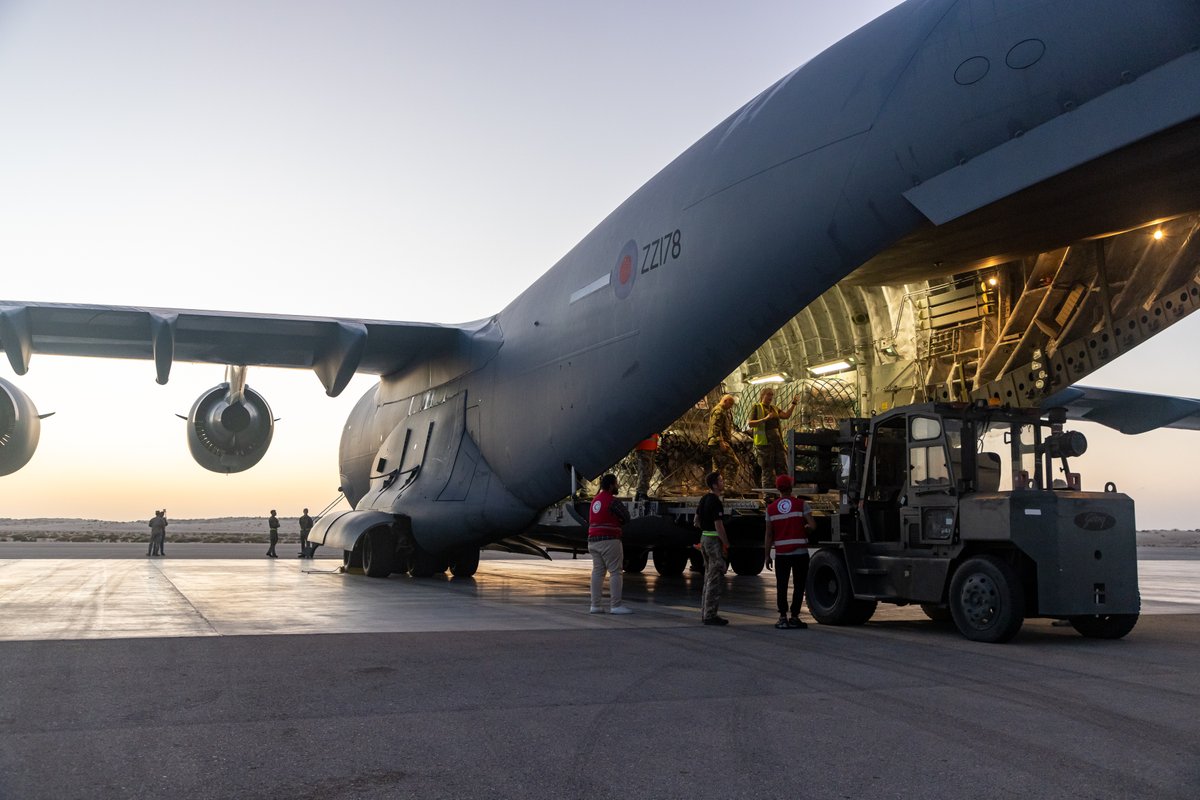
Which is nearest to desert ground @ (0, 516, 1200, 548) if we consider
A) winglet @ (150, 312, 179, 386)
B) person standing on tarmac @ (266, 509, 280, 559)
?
person standing on tarmac @ (266, 509, 280, 559)

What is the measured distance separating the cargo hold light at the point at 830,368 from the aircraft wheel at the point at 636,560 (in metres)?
5.93

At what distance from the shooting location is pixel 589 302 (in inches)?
435

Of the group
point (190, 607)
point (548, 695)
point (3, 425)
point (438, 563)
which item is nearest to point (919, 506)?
point (548, 695)

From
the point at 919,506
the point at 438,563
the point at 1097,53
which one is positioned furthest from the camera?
the point at 438,563

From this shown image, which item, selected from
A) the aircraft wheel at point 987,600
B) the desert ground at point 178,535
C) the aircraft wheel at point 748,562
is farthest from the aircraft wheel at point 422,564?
the desert ground at point 178,535

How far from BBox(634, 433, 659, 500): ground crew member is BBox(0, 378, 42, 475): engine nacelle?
8995 millimetres

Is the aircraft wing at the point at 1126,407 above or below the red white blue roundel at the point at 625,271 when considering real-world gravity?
below

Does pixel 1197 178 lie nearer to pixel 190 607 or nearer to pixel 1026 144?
pixel 1026 144

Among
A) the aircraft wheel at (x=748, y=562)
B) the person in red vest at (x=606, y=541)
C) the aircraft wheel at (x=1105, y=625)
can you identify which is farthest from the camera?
the aircraft wheel at (x=748, y=562)

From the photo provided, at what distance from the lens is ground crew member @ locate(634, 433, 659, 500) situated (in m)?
13.2

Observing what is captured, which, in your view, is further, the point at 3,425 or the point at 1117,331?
the point at 3,425

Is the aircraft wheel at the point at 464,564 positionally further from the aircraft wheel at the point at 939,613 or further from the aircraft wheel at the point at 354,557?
the aircraft wheel at the point at 939,613

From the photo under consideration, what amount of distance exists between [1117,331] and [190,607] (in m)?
9.98

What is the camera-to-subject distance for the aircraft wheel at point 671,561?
18.7m
